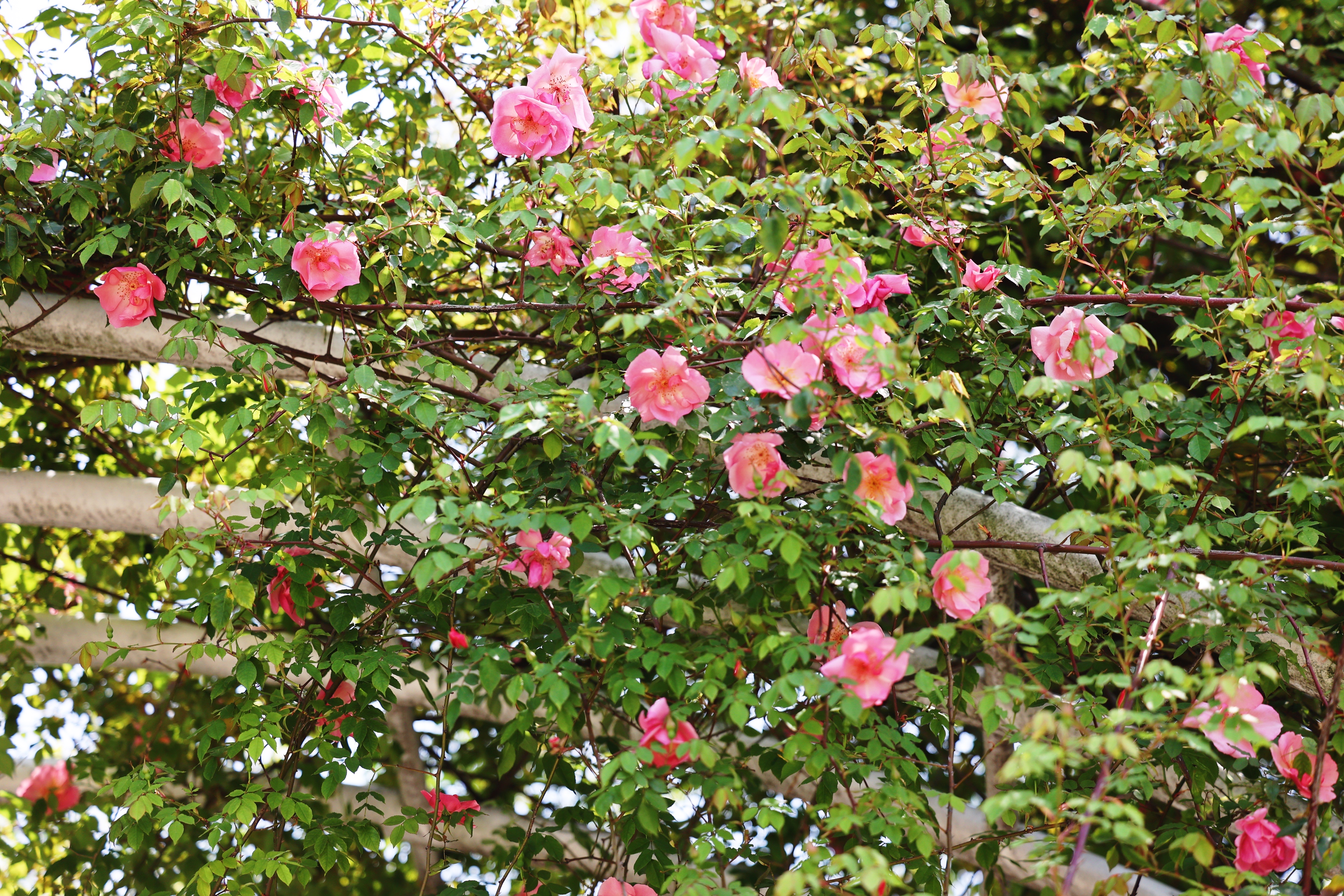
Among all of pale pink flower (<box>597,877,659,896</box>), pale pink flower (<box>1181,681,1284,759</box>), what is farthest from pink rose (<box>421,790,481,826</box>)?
pale pink flower (<box>1181,681,1284,759</box>)

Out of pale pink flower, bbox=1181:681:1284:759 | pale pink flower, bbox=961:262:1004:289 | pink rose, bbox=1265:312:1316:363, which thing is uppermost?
Answer: pale pink flower, bbox=961:262:1004:289

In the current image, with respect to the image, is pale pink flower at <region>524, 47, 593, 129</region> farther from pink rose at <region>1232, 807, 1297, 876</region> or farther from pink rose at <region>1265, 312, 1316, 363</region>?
pink rose at <region>1232, 807, 1297, 876</region>

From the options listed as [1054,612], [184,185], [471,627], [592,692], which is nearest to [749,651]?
[592,692]

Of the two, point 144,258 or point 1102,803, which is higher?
point 144,258

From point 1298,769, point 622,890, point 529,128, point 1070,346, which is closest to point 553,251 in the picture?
point 529,128

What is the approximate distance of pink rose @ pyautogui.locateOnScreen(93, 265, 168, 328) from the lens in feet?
6.25

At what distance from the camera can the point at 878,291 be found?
1666 mm

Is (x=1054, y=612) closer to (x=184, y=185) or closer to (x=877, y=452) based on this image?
Answer: (x=877, y=452)

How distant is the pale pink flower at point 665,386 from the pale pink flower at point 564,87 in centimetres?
47

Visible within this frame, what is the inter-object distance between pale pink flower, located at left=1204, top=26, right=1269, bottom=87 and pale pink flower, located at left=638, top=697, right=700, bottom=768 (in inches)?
51.8

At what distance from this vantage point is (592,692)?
1682 mm

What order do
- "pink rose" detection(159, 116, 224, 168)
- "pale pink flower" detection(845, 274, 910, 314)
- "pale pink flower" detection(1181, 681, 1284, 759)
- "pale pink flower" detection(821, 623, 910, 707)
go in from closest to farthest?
"pale pink flower" detection(1181, 681, 1284, 759) < "pale pink flower" detection(821, 623, 910, 707) < "pale pink flower" detection(845, 274, 910, 314) < "pink rose" detection(159, 116, 224, 168)

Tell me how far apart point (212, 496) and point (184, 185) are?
21.2 inches

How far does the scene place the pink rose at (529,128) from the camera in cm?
172
